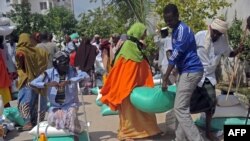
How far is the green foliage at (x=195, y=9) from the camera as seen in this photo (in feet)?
35.9

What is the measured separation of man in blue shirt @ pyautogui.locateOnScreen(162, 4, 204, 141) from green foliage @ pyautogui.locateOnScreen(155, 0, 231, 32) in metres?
5.37

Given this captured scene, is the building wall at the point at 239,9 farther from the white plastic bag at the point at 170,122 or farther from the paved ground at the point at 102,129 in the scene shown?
the white plastic bag at the point at 170,122

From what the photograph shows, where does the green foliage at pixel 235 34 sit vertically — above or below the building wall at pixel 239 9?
below

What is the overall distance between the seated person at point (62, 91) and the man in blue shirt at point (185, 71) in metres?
1.28

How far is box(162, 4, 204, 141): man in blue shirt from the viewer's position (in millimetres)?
5559

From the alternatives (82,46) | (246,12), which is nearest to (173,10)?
(246,12)

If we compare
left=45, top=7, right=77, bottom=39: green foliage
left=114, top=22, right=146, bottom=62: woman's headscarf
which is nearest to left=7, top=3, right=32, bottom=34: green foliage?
left=45, top=7, right=77, bottom=39: green foliage

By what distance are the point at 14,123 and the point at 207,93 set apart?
11.1ft

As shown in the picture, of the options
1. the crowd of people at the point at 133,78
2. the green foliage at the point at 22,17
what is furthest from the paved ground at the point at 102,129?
the green foliage at the point at 22,17

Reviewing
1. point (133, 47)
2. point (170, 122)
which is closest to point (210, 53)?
point (133, 47)

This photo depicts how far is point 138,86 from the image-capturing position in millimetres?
6492

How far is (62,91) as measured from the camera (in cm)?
617

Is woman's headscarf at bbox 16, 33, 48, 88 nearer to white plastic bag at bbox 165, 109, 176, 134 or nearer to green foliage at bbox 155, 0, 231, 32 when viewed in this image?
white plastic bag at bbox 165, 109, 176, 134

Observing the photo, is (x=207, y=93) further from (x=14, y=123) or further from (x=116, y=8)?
(x=116, y=8)
